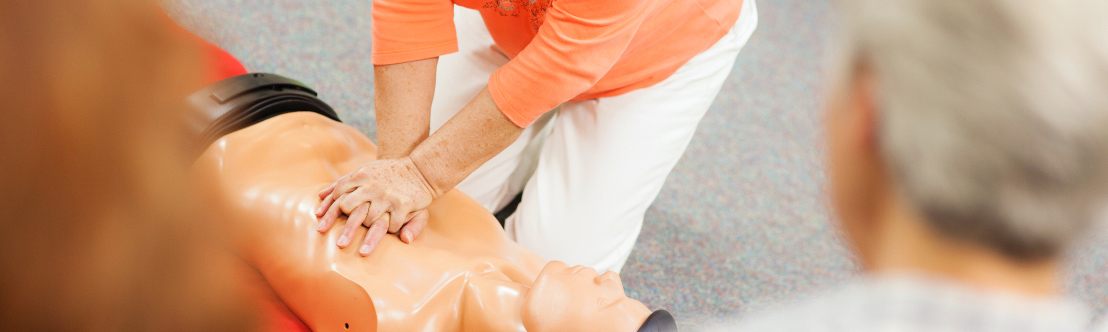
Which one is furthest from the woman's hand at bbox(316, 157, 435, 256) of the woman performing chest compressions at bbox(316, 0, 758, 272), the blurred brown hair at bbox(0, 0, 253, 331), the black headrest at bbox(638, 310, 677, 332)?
the blurred brown hair at bbox(0, 0, 253, 331)

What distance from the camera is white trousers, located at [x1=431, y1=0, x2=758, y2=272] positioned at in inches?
53.7

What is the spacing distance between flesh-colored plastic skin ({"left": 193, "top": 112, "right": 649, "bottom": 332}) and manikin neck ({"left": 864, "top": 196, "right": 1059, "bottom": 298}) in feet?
1.63

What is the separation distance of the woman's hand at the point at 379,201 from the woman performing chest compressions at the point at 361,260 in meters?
0.02

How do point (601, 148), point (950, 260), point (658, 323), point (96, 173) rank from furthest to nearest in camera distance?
point (601, 148)
point (658, 323)
point (950, 260)
point (96, 173)

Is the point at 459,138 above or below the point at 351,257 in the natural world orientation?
above

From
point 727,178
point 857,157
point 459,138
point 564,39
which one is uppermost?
point 857,157

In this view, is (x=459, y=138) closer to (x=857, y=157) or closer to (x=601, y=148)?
(x=601, y=148)

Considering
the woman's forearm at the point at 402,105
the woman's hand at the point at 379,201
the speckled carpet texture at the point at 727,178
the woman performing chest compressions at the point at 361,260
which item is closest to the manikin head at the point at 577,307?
the woman performing chest compressions at the point at 361,260

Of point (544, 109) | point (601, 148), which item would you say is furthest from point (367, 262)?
point (601, 148)

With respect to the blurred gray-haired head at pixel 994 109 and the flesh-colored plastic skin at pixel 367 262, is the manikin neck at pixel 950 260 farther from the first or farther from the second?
the flesh-colored plastic skin at pixel 367 262

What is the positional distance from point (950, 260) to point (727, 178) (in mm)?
1714

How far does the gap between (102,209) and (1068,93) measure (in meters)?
0.38

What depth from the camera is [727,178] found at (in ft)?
6.85

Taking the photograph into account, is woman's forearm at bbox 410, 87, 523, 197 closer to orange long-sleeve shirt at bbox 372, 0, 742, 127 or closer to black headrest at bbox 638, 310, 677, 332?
orange long-sleeve shirt at bbox 372, 0, 742, 127
